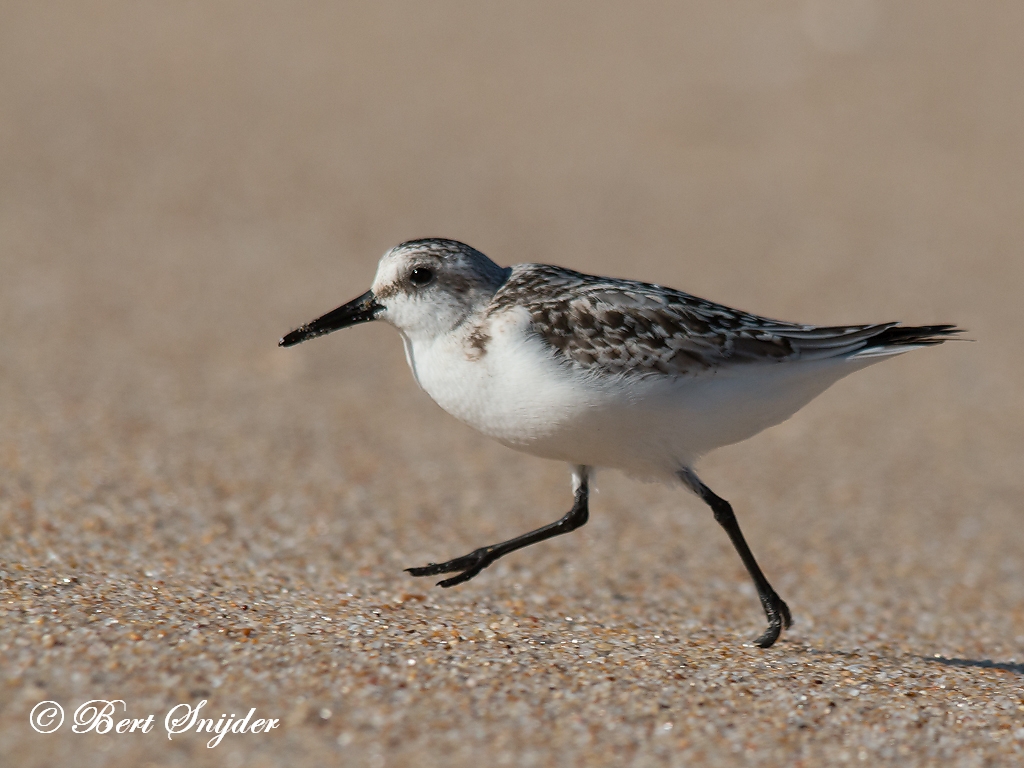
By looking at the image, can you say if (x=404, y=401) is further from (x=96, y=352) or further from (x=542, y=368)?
(x=542, y=368)

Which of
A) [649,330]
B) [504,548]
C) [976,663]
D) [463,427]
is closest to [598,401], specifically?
[649,330]

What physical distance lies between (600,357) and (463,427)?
3.70 m

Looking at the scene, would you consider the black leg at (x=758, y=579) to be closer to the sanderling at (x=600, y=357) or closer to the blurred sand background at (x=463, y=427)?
the sanderling at (x=600, y=357)

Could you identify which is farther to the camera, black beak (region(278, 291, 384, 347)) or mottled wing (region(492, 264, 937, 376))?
black beak (region(278, 291, 384, 347))

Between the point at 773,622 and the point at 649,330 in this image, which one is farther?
the point at 773,622

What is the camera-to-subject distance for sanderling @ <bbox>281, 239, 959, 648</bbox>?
3.85 m

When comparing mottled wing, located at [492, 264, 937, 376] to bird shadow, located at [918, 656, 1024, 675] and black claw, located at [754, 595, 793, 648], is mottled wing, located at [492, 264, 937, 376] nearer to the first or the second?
black claw, located at [754, 595, 793, 648]

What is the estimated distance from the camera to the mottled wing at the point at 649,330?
12.8 feet

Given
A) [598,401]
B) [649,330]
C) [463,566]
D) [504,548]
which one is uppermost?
[649,330]

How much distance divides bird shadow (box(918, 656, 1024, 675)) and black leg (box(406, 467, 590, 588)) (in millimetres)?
1441

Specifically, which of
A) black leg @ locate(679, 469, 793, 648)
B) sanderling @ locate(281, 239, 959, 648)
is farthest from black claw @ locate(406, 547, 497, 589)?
black leg @ locate(679, 469, 793, 648)

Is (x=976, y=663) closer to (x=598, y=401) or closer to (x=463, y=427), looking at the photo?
(x=598, y=401)

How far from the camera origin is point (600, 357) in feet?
12.6

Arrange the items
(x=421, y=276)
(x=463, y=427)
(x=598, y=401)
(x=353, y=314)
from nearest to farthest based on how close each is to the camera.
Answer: (x=598, y=401), (x=421, y=276), (x=353, y=314), (x=463, y=427)
